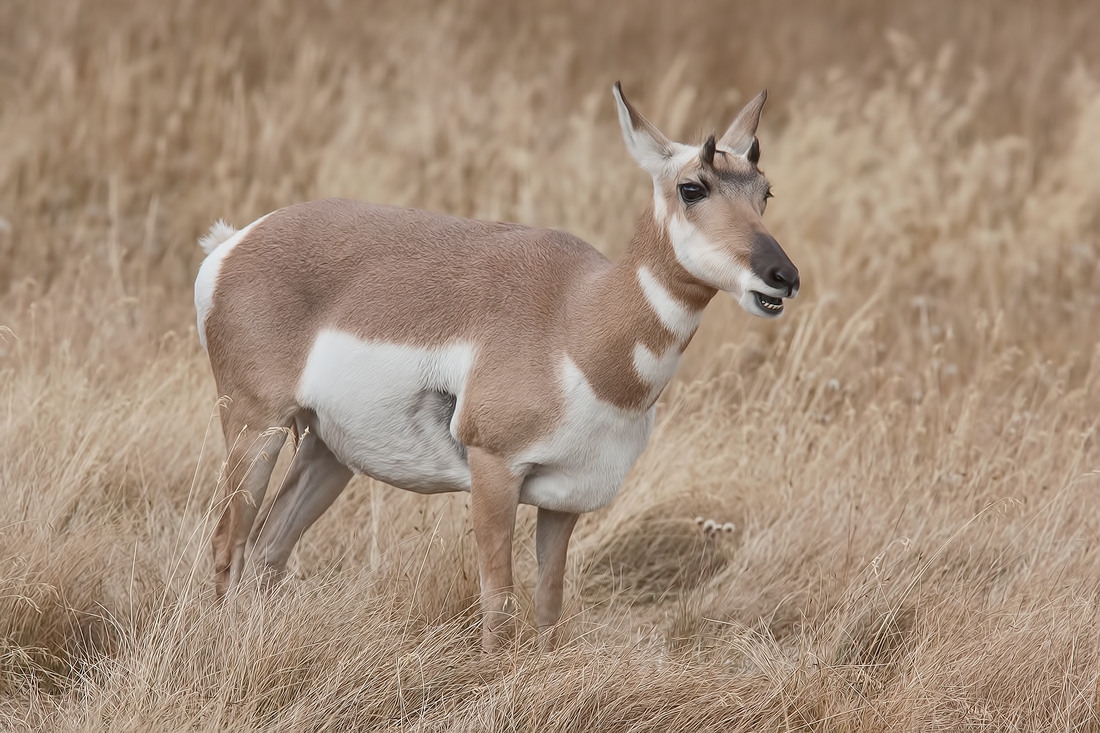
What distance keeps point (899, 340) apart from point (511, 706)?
4530mm

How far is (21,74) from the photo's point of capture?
10.3 m

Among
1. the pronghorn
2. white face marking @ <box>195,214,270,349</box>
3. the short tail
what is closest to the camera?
the pronghorn

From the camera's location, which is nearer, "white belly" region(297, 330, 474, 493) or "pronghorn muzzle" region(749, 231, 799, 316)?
"pronghorn muzzle" region(749, 231, 799, 316)

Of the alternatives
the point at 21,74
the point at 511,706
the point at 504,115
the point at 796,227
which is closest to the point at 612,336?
the point at 511,706

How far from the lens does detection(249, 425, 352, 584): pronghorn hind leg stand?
4.95 metres

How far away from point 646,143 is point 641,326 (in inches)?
22.5

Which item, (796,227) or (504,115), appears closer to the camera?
(796,227)

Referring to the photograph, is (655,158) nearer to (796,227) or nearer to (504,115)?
(796,227)

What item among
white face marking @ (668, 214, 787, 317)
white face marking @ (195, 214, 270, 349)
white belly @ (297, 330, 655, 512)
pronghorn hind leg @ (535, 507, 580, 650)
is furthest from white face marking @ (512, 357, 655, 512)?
white face marking @ (195, 214, 270, 349)

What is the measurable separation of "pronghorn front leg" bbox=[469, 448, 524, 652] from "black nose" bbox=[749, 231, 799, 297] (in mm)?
1028

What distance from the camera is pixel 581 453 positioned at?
4227 millimetres

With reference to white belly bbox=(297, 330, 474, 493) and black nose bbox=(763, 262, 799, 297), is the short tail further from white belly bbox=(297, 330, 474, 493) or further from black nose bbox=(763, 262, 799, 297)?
black nose bbox=(763, 262, 799, 297)

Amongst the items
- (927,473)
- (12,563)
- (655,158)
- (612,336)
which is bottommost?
(12,563)

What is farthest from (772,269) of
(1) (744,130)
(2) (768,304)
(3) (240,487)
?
(3) (240,487)
